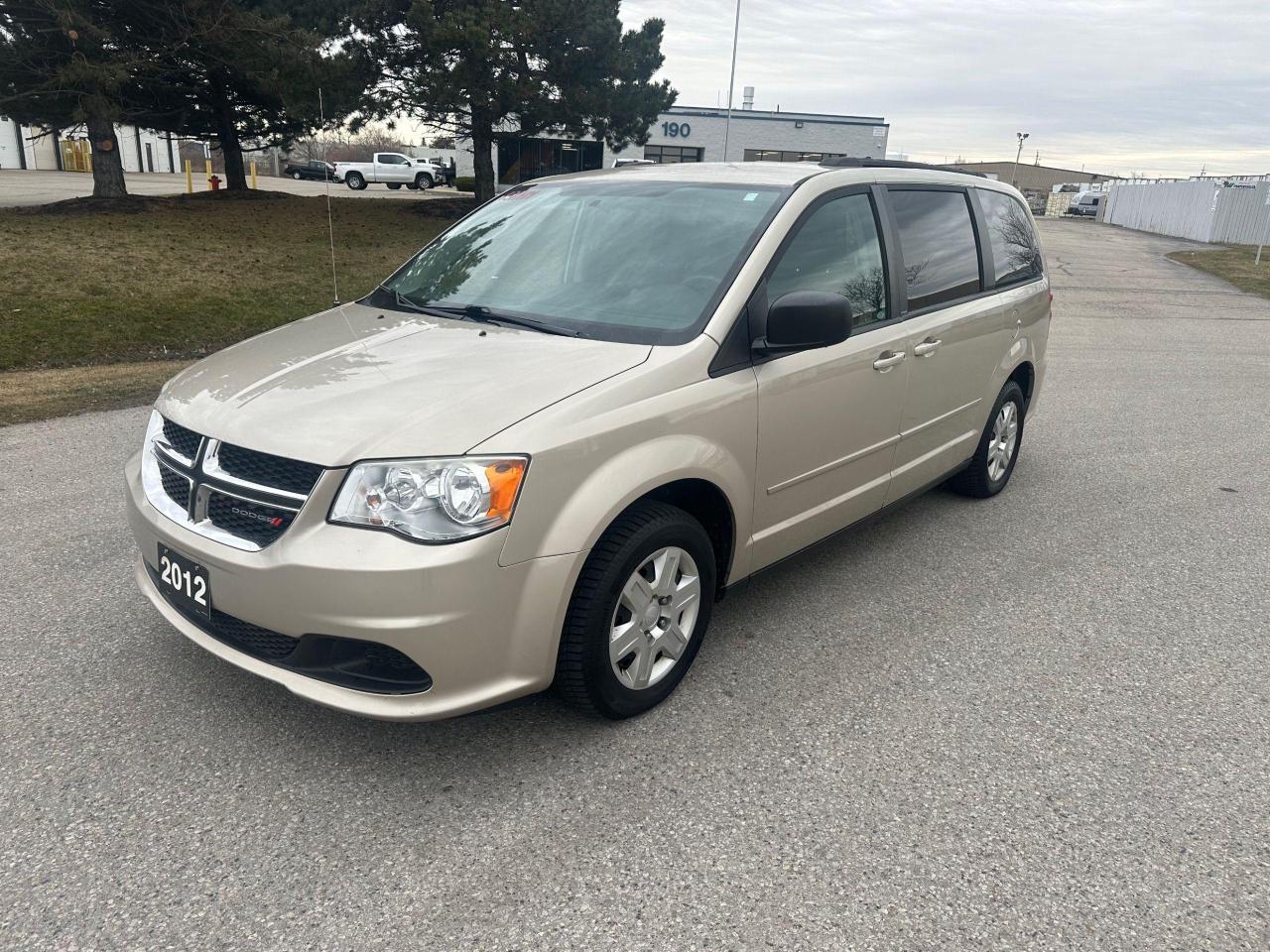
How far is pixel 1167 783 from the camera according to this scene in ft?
9.41

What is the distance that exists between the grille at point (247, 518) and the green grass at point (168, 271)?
7.73m

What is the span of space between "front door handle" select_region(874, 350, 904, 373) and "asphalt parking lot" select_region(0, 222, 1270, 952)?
827 mm

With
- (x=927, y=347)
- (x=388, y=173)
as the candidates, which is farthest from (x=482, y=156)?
(x=388, y=173)

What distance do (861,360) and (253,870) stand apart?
2786mm

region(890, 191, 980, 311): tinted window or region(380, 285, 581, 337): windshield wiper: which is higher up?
region(890, 191, 980, 311): tinted window

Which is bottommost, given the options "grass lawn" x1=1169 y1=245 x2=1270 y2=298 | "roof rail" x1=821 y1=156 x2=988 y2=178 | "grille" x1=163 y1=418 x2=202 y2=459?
"grass lawn" x1=1169 y1=245 x2=1270 y2=298

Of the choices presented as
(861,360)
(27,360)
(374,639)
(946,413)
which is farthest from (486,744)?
(27,360)

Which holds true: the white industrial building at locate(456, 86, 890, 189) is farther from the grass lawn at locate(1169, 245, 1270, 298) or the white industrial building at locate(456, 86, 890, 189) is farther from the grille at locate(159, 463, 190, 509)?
the grille at locate(159, 463, 190, 509)

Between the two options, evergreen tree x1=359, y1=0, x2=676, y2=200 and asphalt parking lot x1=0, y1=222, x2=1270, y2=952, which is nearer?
asphalt parking lot x1=0, y1=222, x2=1270, y2=952

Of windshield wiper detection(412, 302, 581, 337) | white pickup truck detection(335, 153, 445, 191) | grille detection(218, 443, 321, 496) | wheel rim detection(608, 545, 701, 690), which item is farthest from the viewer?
white pickup truck detection(335, 153, 445, 191)

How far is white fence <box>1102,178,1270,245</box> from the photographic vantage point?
3591cm

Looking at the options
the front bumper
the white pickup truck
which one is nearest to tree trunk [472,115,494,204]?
the front bumper

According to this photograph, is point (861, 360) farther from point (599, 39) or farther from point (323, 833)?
point (599, 39)

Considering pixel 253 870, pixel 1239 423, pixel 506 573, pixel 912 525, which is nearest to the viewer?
pixel 253 870
